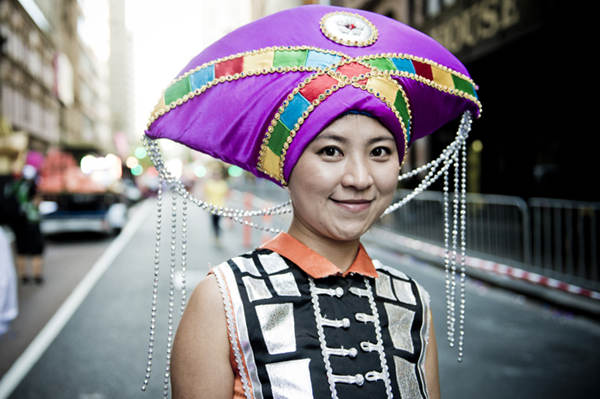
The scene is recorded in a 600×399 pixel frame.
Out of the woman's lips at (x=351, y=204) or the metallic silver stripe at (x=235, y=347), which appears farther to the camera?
the woman's lips at (x=351, y=204)

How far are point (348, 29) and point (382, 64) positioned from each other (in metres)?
0.13

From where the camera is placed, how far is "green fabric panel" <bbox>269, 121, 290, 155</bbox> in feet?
4.52

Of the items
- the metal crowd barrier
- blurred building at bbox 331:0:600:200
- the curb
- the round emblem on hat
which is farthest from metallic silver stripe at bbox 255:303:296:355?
blurred building at bbox 331:0:600:200

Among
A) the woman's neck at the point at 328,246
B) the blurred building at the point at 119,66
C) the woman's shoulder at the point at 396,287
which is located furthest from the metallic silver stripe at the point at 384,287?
the blurred building at the point at 119,66

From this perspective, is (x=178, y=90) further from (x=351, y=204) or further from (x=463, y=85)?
(x=463, y=85)

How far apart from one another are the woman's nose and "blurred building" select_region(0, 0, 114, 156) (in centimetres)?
1661

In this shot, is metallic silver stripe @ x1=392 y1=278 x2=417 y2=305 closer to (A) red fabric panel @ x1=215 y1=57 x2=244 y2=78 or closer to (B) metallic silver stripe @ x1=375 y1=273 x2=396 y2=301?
(B) metallic silver stripe @ x1=375 y1=273 x2=396 y2=301

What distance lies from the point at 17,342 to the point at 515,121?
1378 centimetres

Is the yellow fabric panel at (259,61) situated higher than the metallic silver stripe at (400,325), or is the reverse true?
the yellow fabric panel at (259,61)

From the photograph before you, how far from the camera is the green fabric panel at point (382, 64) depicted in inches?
53.3

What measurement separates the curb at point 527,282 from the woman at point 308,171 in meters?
5.79

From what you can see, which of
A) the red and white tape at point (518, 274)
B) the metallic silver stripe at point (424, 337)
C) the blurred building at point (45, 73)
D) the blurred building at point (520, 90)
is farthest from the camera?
the blurred building at point (45, 73)

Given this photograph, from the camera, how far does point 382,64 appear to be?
1365mm

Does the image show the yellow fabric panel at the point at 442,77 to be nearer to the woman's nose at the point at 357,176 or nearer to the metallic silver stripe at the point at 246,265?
the woman's nose at the point at 357,176
